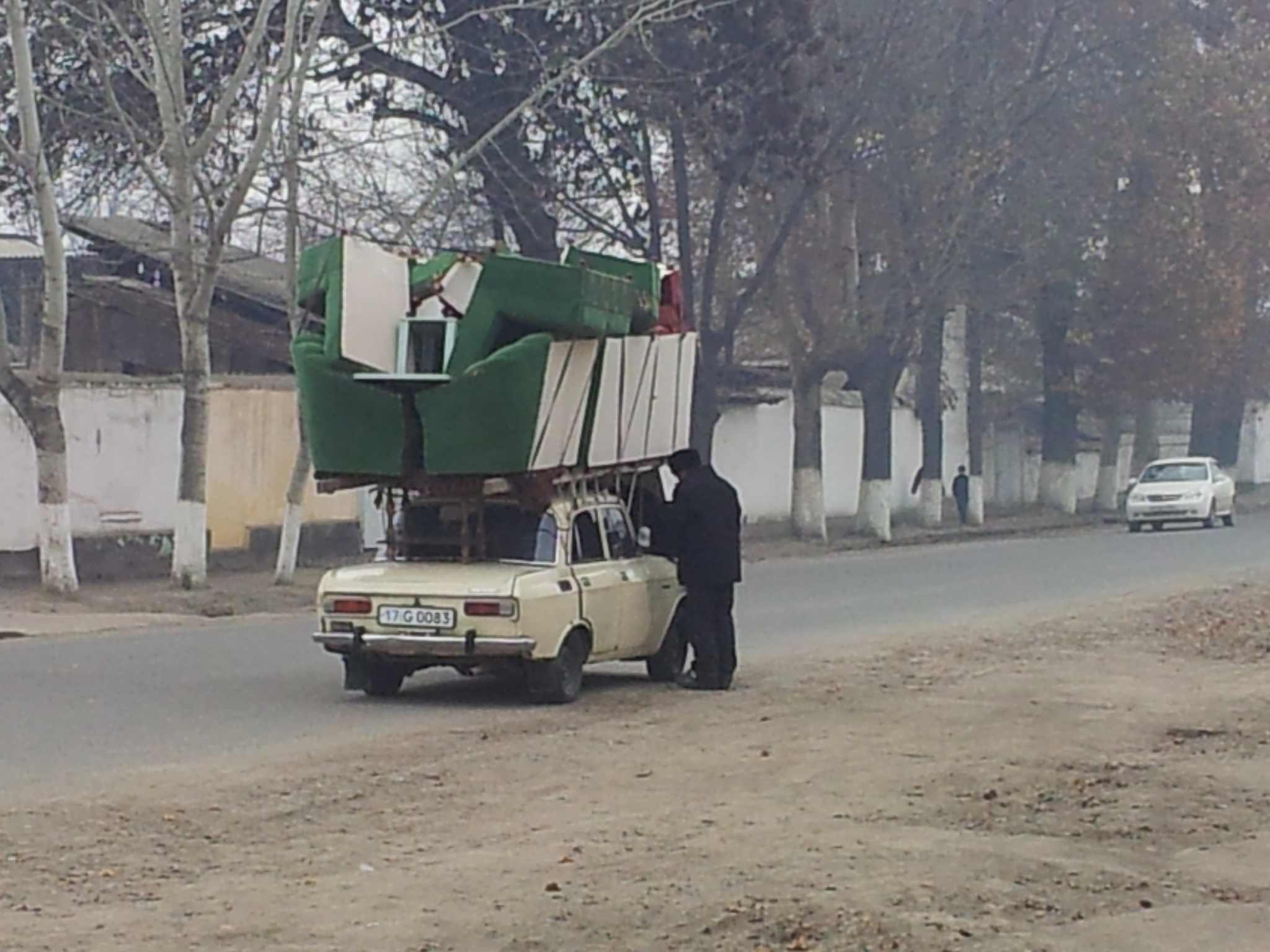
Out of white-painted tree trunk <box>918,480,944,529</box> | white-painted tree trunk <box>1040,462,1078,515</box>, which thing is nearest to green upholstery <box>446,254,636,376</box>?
white-painted tree trunk <box>918,480,944,529</box>

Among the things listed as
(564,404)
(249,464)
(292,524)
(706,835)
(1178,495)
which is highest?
(564,404)

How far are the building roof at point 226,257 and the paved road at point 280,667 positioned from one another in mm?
9858

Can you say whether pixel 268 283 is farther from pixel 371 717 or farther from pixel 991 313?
pixel 371 717

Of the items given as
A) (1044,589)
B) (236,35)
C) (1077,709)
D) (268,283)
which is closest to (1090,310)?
(268,283)

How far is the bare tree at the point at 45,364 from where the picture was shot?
2070 centimetres

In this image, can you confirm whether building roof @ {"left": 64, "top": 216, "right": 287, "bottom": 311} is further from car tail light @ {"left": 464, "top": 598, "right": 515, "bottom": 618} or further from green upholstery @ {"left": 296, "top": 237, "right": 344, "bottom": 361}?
car tail light @ {"left": 464, "top": 598, "right": 515, "bottom": 618}

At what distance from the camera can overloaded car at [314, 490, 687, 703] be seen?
13.1m

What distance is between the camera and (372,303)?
1329cm

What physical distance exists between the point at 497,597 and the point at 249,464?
54.1ft

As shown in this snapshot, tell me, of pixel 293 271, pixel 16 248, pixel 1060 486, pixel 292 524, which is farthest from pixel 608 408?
pixel 1060 486

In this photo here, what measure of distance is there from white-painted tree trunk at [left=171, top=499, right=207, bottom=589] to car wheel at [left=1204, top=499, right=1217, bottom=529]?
24854 mm

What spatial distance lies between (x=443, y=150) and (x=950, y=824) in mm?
21045

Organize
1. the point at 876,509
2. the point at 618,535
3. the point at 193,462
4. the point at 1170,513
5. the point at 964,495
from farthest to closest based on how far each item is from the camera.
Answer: the point at 964,495
the point at 1170,513
the point at 876,509
the point at 193,462
the point at 618,535

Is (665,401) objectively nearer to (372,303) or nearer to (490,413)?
(490,413)
